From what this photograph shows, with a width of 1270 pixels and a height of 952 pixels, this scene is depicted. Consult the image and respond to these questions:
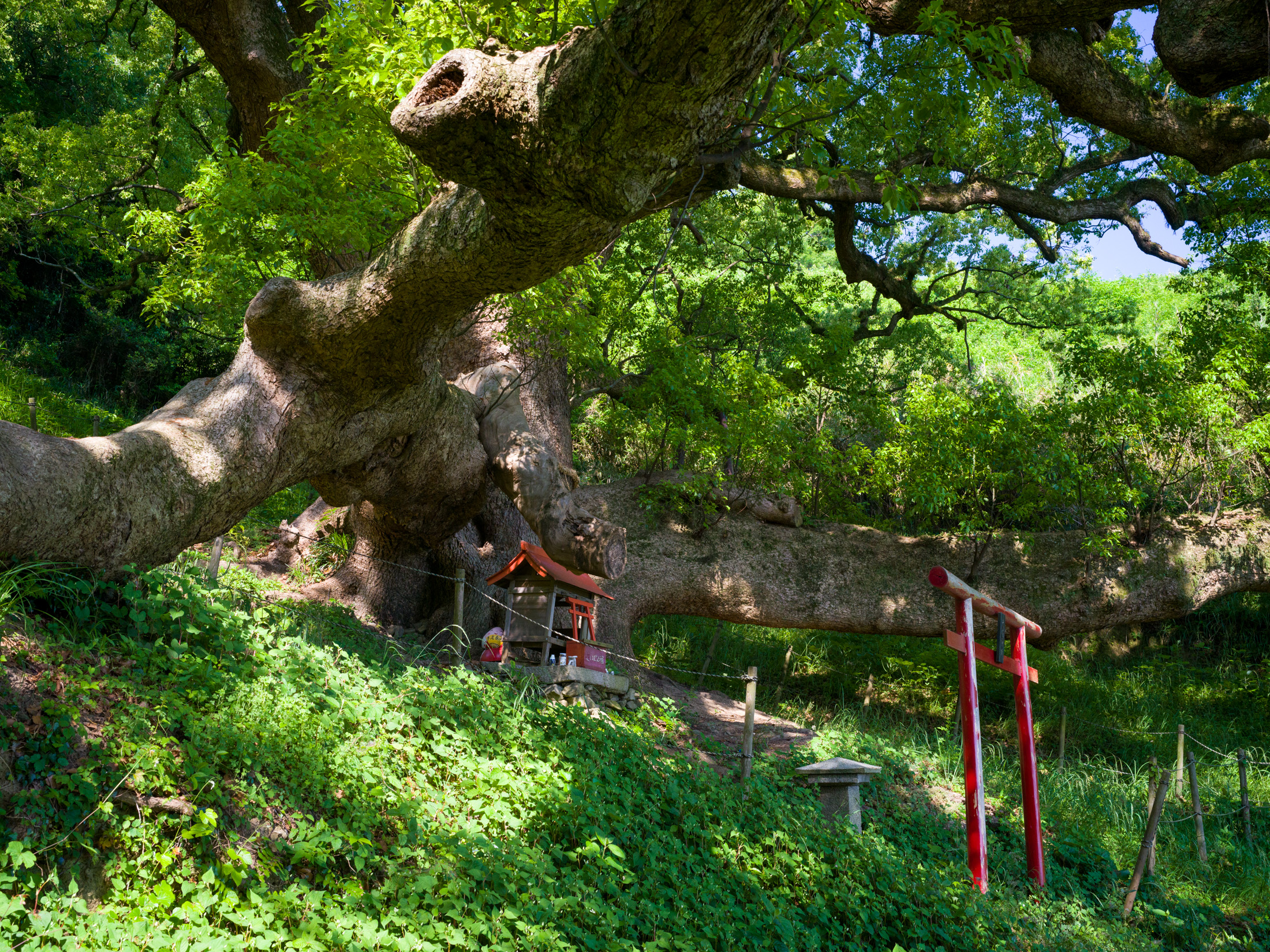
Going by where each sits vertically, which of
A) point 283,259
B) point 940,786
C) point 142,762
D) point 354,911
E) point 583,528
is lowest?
point 940,786

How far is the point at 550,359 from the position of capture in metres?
9.49

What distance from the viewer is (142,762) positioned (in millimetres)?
3414

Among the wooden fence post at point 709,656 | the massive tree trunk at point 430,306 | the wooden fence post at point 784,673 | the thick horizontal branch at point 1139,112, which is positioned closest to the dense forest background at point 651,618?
the wooden fence post at point 784,673

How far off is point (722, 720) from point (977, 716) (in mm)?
3408

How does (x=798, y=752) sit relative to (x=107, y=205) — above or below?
below

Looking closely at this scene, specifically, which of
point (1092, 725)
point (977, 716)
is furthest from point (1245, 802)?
point (977, 716)

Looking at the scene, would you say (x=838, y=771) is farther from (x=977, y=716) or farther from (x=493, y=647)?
(x=493, y=647)

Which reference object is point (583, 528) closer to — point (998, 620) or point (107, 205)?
point (998, 620)

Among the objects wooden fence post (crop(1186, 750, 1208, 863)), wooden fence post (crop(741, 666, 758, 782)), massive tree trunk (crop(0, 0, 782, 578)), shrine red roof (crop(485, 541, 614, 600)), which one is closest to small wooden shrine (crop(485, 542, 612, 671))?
shrine red roof (crop(485, 541, 614, 600))

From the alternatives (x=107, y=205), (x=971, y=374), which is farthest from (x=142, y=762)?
(x=971, y=374)

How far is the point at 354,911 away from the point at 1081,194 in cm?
1217

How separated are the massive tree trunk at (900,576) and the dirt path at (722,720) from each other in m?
1.00

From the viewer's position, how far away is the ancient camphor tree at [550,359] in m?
3.79

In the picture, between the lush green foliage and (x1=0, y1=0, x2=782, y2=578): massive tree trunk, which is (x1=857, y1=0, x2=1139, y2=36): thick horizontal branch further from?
the lush green foliage
